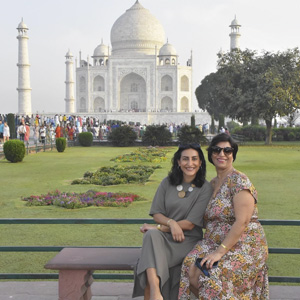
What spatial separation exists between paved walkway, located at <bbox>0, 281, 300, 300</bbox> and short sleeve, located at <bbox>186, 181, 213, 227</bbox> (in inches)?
30.3

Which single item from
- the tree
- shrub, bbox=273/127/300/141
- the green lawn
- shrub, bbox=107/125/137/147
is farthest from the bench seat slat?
shrub, bbox=273/127/300/141

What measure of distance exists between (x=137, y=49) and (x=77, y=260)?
161 feet

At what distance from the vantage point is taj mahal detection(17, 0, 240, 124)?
4941 centimetres

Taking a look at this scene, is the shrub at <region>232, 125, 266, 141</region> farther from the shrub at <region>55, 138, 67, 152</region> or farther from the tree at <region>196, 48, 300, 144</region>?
the shrub at <region>55, 138, 67, 152</region>

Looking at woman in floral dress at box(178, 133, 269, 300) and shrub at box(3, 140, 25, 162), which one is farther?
shrub at box(3, 140, 25, 162)

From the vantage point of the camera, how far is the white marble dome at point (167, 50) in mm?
50406

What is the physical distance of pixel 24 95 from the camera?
4200cm

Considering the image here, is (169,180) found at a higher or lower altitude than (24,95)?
lower

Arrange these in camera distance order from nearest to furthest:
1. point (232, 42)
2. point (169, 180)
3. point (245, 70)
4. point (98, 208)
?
point (169, 180) < point (98, 208) < point (245, 70) < point (232, 42)

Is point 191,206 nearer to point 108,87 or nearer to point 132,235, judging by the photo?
point 132,235

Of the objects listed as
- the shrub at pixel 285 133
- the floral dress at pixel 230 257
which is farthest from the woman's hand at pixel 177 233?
the shrub at pixel 285 133

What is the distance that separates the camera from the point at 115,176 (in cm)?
1024

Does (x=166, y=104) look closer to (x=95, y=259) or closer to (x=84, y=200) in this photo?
(x=84, y=200)

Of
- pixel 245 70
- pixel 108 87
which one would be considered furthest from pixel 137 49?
pixel 245 70
